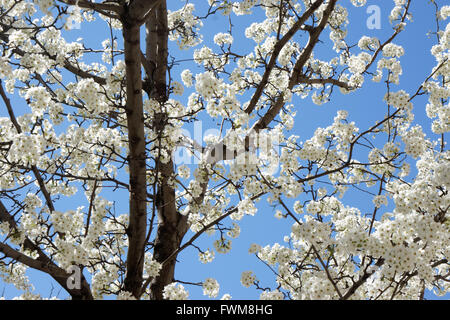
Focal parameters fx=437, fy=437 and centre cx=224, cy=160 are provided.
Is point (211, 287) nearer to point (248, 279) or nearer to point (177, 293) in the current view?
point (248, 279)

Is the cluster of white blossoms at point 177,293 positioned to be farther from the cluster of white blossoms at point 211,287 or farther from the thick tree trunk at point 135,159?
the thick tree trunk at point 135,159

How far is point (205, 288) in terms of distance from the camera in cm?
524

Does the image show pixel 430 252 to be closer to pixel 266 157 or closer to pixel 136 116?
pixel 266 157

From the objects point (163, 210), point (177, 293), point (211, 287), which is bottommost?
point (177, 293)

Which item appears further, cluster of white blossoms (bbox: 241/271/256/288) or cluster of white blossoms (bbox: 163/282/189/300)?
cluster of white blossoms (bbox: 241/271/256/288)

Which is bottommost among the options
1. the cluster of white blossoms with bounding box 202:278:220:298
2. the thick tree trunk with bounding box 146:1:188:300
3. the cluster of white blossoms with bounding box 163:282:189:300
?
the cluster of white blossoms with bounding box 163:282:189:300

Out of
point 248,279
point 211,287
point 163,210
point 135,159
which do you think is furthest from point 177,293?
point 163,210

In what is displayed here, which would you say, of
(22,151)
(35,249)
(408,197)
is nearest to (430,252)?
(408,197)

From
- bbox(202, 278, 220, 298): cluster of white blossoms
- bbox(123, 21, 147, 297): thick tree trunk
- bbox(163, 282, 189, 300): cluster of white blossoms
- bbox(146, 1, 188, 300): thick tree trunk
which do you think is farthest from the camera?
bbox(146, 1, 188, 300): thick tree trunk

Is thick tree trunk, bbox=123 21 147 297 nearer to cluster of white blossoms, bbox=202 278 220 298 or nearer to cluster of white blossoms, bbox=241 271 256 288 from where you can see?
cluster of white blossoms, bbox=202 278 220 298

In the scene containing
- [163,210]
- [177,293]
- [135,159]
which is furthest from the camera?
[163,210]

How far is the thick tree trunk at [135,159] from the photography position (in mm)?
4746

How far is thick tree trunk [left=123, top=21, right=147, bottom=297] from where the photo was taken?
187 inches

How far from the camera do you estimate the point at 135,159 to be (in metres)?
5.25
